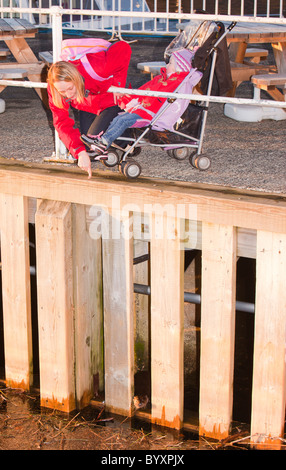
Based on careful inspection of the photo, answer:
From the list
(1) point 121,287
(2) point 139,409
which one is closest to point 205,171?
(1) point 121,287

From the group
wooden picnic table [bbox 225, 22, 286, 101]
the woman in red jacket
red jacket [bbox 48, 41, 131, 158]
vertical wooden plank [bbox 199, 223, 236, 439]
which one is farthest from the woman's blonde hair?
wooden picnic table [bbox 225, 22, 286, 101]

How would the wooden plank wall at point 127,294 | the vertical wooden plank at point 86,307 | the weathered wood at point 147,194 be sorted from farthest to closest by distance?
the vertical wooden plank at point 86,307 → the wooden plank wall at point 127,294 → the weathered wood at point 147,194

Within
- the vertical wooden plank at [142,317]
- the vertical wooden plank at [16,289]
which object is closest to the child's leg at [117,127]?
the vertical wooden plank at [16,289]

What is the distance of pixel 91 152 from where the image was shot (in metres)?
4.64

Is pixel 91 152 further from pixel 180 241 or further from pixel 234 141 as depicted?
pixel 234 141

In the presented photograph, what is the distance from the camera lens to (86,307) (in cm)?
474

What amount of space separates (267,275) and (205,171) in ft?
3.10

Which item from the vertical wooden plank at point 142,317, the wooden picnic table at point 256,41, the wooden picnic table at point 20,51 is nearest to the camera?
the vertical wooden plank at point 142,317

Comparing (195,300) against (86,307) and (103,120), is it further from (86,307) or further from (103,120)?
(103,120)

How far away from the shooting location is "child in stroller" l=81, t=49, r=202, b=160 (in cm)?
459

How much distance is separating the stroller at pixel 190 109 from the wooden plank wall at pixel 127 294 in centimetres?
44

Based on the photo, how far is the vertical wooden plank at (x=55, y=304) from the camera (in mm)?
4535

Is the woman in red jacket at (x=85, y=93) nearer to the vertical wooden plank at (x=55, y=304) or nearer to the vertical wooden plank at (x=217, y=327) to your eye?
the vertical wooden plank at (x=55, y=304)

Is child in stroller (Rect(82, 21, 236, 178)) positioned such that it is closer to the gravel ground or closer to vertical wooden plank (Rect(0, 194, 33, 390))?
the gravel ground
